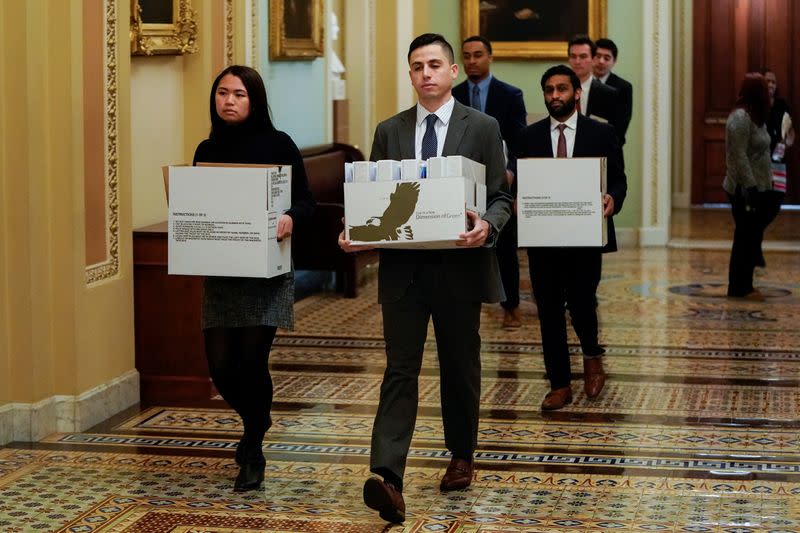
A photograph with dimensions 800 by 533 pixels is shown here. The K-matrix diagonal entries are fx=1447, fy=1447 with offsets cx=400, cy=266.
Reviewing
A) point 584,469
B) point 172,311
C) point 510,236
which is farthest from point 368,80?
point 584,469

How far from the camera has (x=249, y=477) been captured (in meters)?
5.68

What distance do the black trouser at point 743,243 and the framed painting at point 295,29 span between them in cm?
363

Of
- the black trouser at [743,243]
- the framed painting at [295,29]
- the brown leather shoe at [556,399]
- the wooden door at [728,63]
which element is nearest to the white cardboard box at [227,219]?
the brown leather shoe at [556,399]

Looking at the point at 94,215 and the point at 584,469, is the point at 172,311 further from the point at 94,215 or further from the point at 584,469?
the point at 584,469

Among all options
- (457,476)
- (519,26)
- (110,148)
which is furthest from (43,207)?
(519,26)

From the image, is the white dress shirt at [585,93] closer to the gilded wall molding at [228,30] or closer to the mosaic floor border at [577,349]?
the mosaic floor border at [577,349]

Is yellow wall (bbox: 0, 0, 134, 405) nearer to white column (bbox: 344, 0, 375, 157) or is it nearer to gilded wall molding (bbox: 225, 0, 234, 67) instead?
gilded wall molding (bbox: 225, 0, 234, 67)

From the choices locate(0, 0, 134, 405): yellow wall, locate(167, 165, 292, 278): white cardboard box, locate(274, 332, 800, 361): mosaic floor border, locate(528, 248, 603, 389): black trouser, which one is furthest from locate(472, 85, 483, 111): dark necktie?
locate(167, 165, 292, 278): white cardboard box

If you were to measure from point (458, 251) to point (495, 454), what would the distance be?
1.33 metres

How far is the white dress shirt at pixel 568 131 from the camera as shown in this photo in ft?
23.1

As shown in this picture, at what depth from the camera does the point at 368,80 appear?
14445 millimetres

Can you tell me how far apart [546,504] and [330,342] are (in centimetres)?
389

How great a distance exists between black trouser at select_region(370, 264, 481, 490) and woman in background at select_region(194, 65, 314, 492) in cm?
52

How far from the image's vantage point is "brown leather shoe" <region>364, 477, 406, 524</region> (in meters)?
5.09
